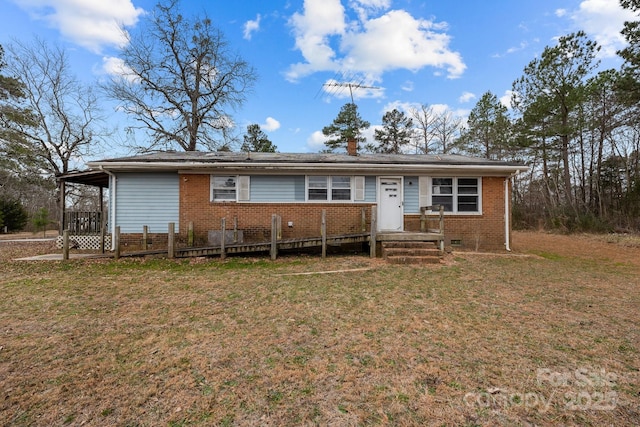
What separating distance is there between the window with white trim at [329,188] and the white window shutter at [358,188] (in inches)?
8.1

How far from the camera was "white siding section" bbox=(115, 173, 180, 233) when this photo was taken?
9.83m

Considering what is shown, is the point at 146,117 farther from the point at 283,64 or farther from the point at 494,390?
the point at 494,390

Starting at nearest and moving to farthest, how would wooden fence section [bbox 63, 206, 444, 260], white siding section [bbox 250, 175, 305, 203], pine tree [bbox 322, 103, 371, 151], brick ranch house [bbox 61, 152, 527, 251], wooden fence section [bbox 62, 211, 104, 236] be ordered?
wooden fence section [bbox 63, 206, 444, 260] < brick ranch house [bbox 61, 152, 527, 251] < white siding section [bbox 250, 175, 305, 203] < wooden fence section [bbox 62, 211, 104, 236] < pine tree [bbox 322, 103, 371, 151]

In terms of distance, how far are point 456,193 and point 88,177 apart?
13756 millimetres

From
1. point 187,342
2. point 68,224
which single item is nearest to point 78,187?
point 68,224

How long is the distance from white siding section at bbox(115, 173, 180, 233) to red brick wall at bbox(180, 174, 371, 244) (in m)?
0.40

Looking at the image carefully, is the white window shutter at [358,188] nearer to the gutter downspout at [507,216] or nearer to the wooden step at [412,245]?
the wooden step at [412,245]

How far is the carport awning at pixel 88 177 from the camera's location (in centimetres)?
1005

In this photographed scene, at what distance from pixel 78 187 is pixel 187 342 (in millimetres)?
23760

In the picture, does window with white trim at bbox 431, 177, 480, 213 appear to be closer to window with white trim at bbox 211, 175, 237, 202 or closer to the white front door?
the white front door

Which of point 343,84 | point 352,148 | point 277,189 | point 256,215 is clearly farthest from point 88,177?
point 343,84

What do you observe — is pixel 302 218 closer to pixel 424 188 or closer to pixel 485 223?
pixel 424 188

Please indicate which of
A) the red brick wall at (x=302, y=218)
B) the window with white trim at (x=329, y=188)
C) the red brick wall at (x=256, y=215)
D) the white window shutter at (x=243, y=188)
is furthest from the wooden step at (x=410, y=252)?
the white window shutter at (x=243, y=188)

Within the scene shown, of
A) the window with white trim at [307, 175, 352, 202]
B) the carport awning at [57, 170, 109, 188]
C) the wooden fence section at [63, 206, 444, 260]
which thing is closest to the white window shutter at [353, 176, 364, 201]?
the window with white trim at [307, 175, 352, 202]
